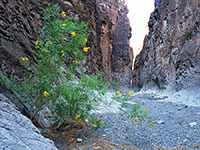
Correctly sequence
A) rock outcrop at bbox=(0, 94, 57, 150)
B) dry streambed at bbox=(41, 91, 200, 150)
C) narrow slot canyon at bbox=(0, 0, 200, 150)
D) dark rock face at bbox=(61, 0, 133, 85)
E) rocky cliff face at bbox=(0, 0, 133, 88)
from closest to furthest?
rock outcrop at bbox=(0, 94, 57, 150) → narrow slot canyon at bbox=(0, 0, 200, 150) → dry streambed at bbox=(41, 91, 200, 150) → rocky cliff face at bbox=(0, 0, 133, 88) → dark rock face at bbox=(61, 0, 133, 85)

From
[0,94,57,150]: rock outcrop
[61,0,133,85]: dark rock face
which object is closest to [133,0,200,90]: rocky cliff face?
[61,0,133,85]: dark rock face

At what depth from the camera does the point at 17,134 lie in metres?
1.26

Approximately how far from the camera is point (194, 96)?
6.38 meters

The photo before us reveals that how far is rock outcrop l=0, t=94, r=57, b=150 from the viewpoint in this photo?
111 cm

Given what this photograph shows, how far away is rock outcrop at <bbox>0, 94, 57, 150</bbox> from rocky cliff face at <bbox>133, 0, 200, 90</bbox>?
8.00 m

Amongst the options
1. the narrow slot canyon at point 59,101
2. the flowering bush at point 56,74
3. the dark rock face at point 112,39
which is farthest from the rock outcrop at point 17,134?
the dark rock face at point 112,39

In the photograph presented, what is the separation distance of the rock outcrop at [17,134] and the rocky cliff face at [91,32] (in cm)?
125

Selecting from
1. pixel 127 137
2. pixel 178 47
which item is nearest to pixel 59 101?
pixel 127 137

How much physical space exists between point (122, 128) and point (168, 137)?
946 mm

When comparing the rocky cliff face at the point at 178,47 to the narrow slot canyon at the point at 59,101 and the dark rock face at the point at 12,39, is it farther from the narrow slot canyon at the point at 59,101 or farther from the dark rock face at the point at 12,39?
the dark rock face at the point at 12,39

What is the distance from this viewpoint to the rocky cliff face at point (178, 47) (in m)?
7.52

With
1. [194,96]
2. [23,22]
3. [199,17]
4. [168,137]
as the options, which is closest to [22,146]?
[168,137]

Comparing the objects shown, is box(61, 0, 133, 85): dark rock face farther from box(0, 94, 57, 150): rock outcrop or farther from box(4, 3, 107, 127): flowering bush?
box(0, 94, 57, 150): rock outcrop

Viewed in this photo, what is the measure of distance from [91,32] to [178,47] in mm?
8191
